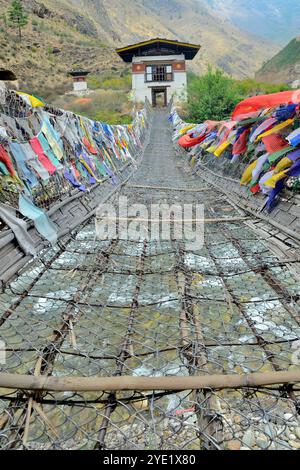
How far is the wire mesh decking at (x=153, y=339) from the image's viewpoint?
1.63 meters

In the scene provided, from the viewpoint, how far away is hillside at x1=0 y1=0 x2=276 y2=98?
32.3m

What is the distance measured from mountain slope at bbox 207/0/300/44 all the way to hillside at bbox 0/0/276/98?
124 feet

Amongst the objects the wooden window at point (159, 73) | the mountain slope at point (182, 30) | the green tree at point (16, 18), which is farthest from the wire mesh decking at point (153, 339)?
the mountain slope at point (182, 30)

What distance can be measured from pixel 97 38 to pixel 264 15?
140 m

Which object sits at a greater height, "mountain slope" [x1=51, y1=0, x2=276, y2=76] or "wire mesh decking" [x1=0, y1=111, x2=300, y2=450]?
"mountain slope" [x1=51, y1=0, x2=276, y2=76]

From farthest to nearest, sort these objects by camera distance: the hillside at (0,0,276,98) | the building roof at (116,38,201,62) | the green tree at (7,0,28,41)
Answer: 1. the green tree at (7,0,28,41)
2. the hillside at (0,0,276,98)
3. the building roof at (116,38,201,62)

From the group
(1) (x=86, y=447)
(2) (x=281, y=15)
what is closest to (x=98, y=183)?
(1) (x=86, y=447)

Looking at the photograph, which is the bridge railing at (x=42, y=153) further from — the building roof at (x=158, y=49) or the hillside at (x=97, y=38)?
the hillside at (x=97, y=38)

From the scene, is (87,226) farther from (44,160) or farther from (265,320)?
(265,320)

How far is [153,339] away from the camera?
229cm

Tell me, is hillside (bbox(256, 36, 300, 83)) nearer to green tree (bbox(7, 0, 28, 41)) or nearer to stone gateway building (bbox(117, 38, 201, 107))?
stone gateway building (bbox(117, 38, 201, 107))

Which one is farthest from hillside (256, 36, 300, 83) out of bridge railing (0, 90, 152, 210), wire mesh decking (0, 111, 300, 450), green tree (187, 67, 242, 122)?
wire mesh decking (0, 111, 300, 450)

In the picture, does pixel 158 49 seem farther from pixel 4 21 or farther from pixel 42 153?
pixel 42 153

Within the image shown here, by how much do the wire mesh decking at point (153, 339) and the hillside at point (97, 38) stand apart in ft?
92.7
